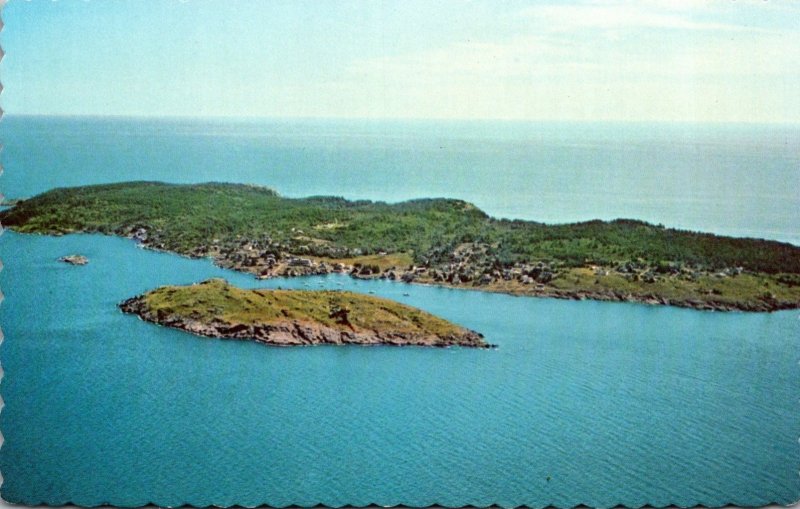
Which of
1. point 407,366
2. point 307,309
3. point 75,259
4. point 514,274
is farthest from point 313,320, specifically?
point 75,259

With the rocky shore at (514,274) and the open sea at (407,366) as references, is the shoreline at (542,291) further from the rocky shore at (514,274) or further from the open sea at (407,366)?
the open sea at (407,366)

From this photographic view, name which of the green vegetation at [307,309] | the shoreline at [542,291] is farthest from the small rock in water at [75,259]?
the green vegetation at [307,309]

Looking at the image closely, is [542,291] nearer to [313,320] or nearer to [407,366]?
[407,366]

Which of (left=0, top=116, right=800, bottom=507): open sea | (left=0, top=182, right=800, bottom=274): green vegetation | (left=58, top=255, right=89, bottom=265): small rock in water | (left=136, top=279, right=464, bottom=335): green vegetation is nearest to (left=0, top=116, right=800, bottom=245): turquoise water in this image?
(left=0, top=116, right=800, bottom=507): open sea

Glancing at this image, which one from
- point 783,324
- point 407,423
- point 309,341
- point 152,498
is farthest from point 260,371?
point 783,324

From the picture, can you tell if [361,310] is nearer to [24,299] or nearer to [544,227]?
[544,227]

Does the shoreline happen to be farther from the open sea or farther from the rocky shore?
the open sea

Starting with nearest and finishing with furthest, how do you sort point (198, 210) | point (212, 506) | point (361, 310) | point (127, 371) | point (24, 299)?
point (212, 506), point (24, 299), point (127, 371), point (198, 210), point (361, 310)
